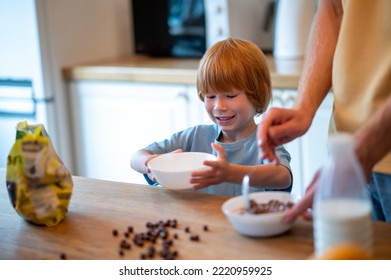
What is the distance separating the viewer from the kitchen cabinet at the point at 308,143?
99.7 inches

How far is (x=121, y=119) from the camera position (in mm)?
3045

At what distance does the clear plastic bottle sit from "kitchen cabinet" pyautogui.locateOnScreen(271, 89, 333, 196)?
5.07 feet

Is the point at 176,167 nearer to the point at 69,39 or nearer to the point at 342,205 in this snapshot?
the point at 342,205

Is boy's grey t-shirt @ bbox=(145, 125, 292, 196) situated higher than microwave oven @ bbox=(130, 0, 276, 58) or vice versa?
microwave oven @ bbox=(130, 0, 276, 58)

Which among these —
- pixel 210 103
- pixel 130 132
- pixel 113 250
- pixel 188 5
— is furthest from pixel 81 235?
pixel 188 5

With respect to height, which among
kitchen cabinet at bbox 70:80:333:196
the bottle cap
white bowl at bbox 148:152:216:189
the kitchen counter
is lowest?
kitchen cabinet at bbox 70:80:333:196

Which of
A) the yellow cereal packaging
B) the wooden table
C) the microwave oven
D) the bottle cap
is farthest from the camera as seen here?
the microwave oven

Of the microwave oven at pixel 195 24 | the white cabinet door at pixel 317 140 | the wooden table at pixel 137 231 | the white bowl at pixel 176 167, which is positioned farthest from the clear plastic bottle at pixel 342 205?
the microwave oven at pixel 195 24

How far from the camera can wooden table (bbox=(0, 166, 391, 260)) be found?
119 cm

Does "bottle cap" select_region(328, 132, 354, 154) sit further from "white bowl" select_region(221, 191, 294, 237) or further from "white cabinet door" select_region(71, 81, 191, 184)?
"white cabinet door" select_region(71, 81, 191, 184)

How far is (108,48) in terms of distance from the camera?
3355mm

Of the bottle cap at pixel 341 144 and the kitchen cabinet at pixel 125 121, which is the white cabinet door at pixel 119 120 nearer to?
the kitchen cabinet at pixel 125 121

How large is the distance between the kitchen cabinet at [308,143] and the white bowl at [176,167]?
→ 0.99 meters

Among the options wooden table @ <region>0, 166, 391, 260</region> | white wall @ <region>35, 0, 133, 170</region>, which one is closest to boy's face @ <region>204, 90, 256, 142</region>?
wooden table @ <region>0, 166, 391, 260</region>
